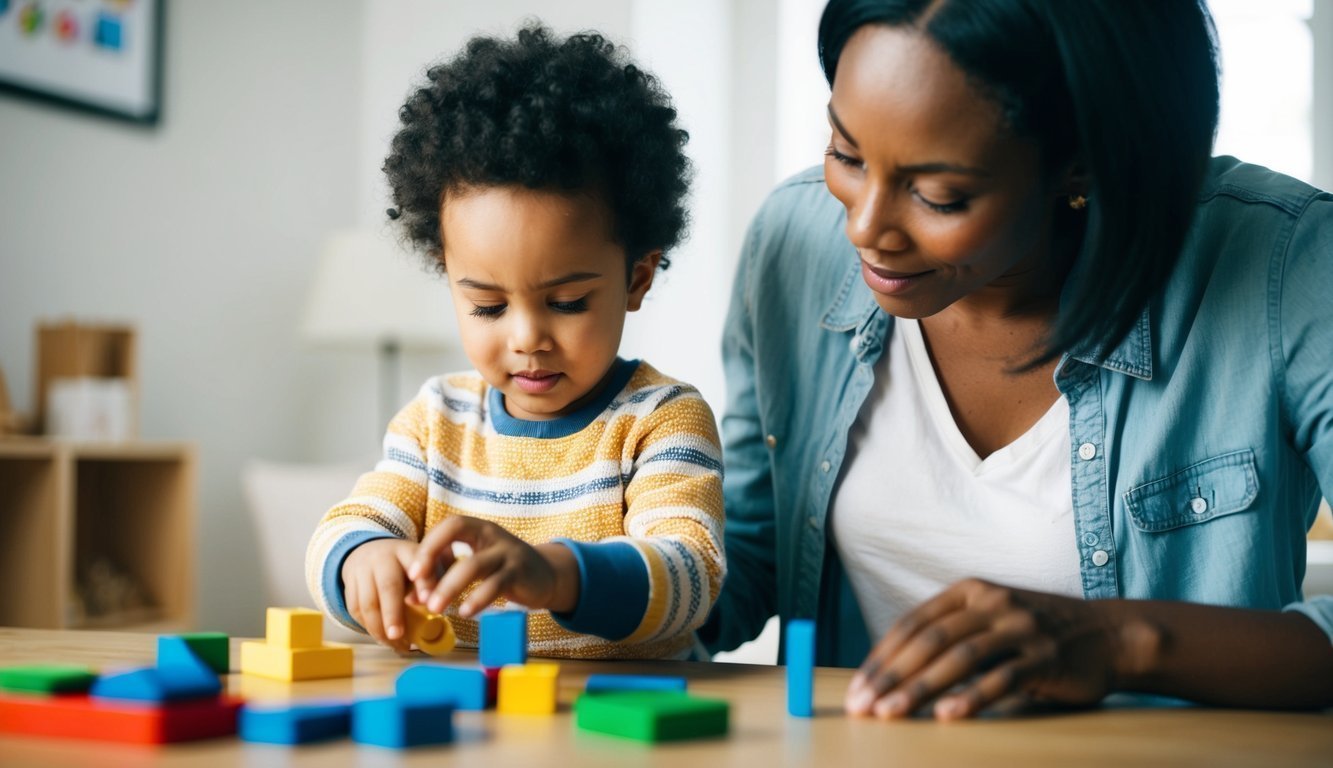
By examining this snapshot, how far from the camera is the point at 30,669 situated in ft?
2.32

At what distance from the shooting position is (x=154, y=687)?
0.64 metres

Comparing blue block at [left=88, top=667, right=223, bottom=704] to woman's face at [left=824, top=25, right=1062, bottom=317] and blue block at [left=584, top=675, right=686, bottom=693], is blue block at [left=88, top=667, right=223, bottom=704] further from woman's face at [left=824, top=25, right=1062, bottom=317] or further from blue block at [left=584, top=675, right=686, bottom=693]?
woman's face at [left=824, top=25, right=1062, bottom=317]

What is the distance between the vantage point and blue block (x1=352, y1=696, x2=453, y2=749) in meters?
0.62

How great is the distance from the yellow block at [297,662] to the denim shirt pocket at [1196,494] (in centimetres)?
71

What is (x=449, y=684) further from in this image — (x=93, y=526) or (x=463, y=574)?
(x=93, y=526)

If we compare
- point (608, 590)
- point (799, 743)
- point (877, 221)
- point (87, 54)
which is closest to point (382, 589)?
point (608, 590)

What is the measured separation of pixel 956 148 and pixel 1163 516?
417 mm

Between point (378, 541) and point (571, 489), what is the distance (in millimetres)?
197

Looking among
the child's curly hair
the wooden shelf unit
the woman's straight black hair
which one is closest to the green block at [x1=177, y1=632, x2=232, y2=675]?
the child's curly hair

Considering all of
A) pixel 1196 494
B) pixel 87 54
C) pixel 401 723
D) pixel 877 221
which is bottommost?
pixel 401 723

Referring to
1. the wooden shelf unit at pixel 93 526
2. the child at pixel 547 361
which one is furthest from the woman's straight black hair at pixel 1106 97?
the wooden shelf unit at pixel 93 526

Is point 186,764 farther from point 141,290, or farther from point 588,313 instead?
point 141,290

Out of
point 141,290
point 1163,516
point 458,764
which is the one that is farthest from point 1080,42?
point 141,290

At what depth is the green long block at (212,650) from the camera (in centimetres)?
84
